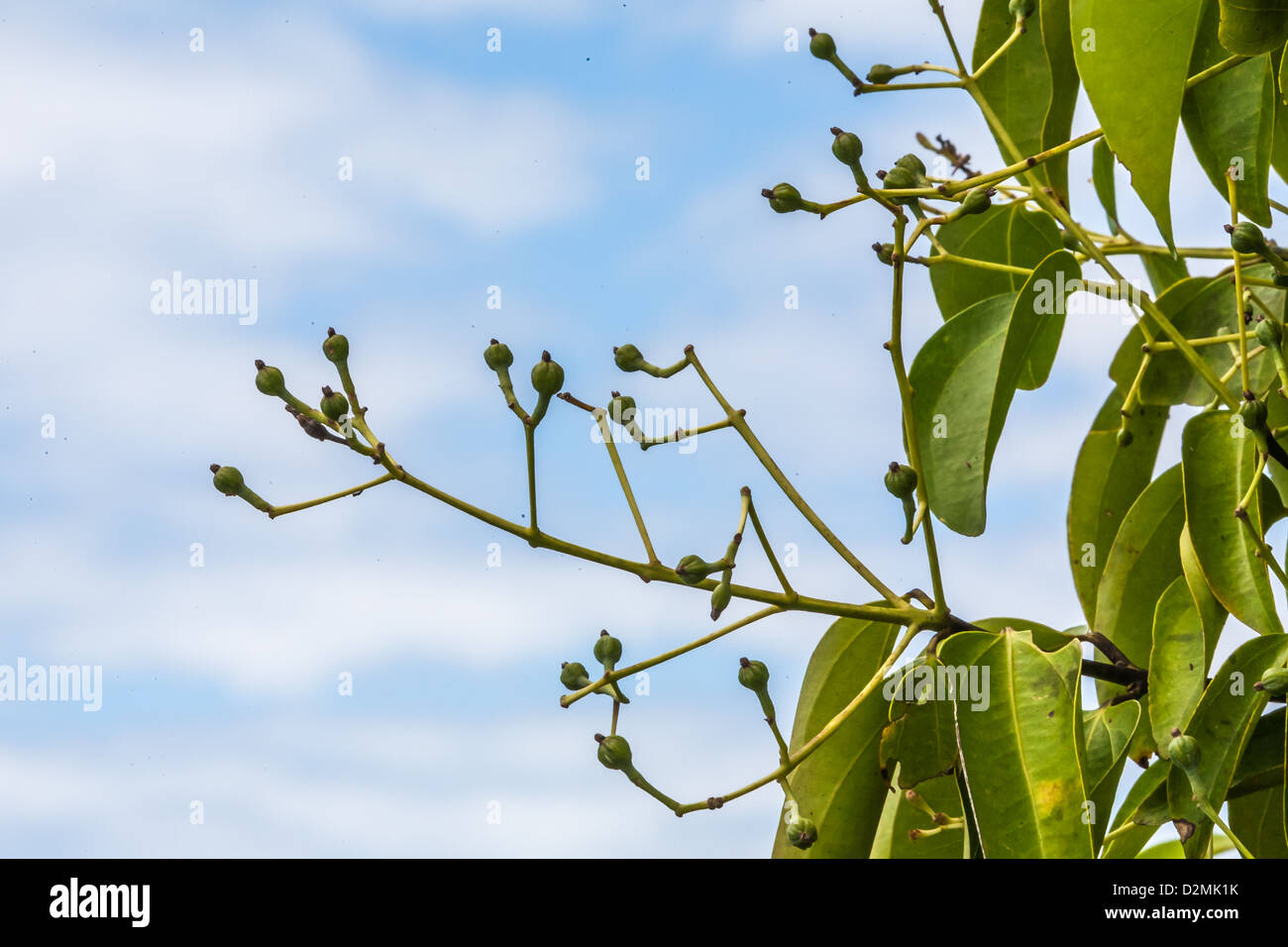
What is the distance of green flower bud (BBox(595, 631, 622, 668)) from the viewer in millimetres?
1051

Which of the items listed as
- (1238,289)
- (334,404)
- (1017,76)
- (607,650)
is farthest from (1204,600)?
(334,404)

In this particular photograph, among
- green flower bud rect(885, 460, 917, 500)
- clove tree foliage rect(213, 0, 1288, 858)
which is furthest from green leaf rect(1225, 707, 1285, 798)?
green flower bud rect(885, 460, 917, 500)

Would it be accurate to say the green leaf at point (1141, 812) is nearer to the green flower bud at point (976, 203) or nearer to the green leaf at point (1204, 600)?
the green leaf at point (1204, 600)

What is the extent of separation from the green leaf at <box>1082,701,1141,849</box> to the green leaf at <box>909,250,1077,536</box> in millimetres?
278

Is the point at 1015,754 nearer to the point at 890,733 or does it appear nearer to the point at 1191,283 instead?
the point at 890,733

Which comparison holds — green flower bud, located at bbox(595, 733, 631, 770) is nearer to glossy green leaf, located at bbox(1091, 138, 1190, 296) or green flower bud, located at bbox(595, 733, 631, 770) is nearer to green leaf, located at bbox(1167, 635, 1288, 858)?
green leaf, located at bbox(1167, 635, 1288, 858)

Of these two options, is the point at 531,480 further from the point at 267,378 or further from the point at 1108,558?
the point at 1108,558

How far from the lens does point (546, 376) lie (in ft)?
3.41

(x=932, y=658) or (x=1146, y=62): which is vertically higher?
(x=1146, y=62)

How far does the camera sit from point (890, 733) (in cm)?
129
